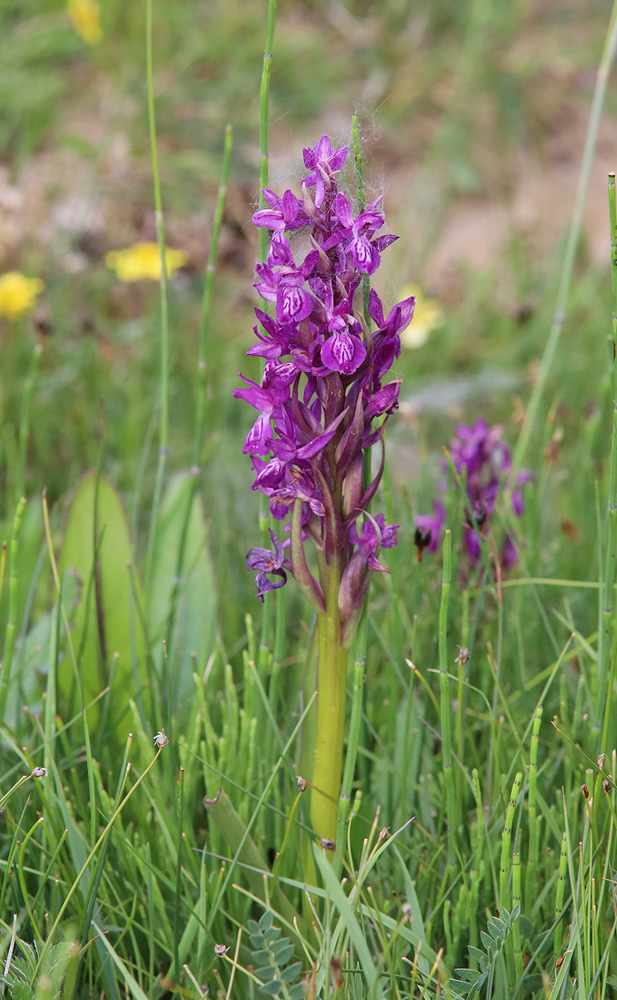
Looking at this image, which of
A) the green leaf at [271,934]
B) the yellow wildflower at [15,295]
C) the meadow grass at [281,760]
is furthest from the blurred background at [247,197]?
the green leaf at [271,934]

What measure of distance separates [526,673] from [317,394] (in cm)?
72

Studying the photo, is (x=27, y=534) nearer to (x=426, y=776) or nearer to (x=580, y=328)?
(x=426, y=776)

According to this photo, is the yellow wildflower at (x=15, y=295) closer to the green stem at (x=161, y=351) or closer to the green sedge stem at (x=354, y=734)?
the green stem at (x=161, y=351)

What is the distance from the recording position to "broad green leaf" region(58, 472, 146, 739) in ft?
4.19

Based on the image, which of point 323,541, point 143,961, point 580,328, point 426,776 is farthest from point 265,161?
point 580,328

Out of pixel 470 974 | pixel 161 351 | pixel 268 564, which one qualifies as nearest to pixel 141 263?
pixel 161 351

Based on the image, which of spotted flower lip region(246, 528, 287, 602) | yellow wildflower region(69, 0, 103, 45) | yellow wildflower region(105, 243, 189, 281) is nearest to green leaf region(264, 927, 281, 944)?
spotted flower lip region(246, 528, 287, 602)

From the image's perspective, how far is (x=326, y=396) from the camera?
84 centimetres

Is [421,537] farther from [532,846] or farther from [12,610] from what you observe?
[12,610]

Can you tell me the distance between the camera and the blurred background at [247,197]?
228cm

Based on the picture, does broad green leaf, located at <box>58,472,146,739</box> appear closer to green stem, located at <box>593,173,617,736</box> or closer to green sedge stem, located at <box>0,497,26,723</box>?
green sedge stem, located at <box>0,497,26,723</box>

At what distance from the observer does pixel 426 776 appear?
1104 millimetres

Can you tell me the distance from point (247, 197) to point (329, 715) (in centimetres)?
307

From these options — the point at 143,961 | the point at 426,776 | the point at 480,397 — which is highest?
the point at 480,397
